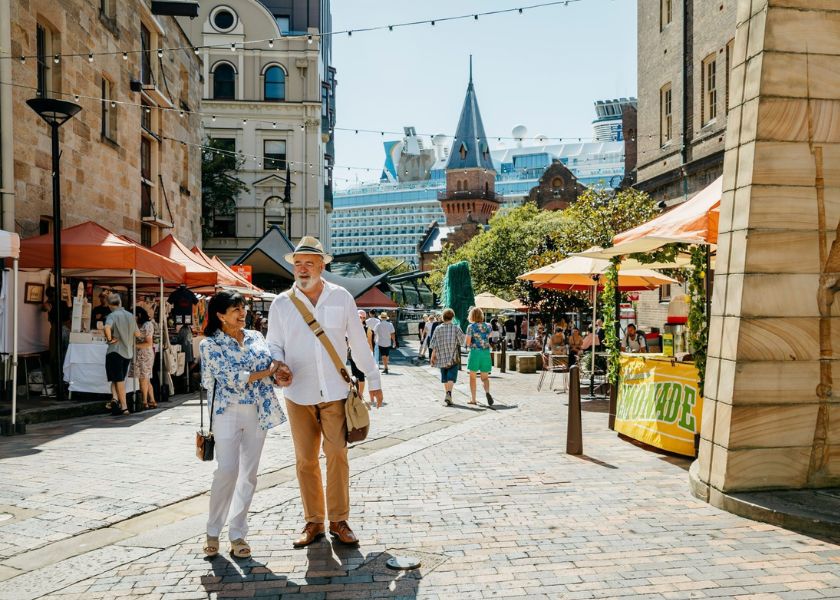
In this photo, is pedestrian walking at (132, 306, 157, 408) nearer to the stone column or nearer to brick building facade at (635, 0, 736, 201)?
the stone column

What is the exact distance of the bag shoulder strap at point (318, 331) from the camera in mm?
4988

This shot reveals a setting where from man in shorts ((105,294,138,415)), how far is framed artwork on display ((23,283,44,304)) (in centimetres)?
199

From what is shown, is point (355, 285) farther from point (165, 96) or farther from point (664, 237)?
point (664, 237)

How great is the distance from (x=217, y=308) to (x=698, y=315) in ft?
16.7

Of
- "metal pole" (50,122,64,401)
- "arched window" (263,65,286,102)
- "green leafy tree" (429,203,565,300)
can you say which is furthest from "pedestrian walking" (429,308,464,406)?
"arched window" (263,65,286,102)

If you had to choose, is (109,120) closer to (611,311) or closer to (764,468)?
(611,311)

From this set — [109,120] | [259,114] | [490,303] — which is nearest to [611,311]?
[109,120]

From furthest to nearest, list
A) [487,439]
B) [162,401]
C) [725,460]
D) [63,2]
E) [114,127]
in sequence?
[114,127] → [63,2] → [162,401] → [487,439] → [725,460]

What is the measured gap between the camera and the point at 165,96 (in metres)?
21.2

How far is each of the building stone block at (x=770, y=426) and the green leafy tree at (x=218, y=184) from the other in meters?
37.8

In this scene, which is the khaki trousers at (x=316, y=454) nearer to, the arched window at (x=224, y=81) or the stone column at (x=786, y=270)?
the stone column at (x=786, y=270)

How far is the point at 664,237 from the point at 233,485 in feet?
16.2

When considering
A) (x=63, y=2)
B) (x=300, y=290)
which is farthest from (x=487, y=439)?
(x=63, y=2)

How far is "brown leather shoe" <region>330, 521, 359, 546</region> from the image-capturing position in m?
5.00
